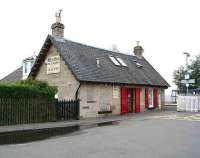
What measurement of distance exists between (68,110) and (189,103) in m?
13.2

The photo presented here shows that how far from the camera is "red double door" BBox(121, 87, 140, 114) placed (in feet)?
88.6

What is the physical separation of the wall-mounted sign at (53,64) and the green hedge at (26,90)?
12.7ft

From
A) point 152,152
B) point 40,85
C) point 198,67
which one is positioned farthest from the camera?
point 198,67

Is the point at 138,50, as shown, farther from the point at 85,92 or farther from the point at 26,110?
the point at 26,110

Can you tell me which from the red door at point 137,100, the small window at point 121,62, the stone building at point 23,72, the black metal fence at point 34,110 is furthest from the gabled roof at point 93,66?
the stone building at point 23,72

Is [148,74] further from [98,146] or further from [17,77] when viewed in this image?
[98,146]

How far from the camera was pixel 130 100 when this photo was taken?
2811cm

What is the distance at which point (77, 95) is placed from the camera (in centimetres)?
2277

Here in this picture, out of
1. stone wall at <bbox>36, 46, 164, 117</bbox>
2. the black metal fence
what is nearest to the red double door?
stone wall at <bbox>36, 46, 164, 117</bbox>

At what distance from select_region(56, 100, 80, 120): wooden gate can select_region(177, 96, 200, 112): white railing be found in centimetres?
1187

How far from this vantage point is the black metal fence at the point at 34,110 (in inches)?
690

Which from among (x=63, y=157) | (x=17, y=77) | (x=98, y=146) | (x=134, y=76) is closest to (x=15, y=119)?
(x=98, y=146)

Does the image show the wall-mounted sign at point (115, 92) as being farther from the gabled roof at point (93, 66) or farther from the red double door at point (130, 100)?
the gabled roof at point (93, 66)

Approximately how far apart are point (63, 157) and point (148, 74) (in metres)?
25.3
